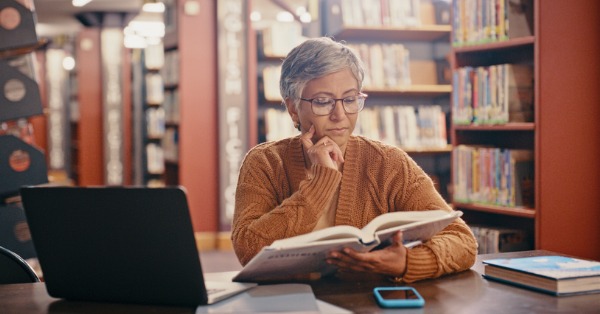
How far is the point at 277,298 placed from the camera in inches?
50.2

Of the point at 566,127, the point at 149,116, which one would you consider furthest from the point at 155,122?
the point at 566,127

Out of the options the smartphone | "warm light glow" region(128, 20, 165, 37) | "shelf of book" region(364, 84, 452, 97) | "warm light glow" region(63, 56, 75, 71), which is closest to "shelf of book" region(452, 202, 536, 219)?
"shelf of book" region(364, 84, 452, 97)

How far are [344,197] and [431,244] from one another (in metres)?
0.34

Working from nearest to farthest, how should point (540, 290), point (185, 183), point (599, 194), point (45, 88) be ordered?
point (540, 290)
point (599, 194)
point (185, 183)
point (45, 88)

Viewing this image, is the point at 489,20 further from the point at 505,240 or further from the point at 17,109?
the point at 17,109

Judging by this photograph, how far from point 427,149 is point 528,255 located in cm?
328

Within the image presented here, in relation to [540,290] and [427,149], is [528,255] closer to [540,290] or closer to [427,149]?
[540,290]

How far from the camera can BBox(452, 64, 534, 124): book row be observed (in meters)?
3.41

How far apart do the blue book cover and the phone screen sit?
0.27 m

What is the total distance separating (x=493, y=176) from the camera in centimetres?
352

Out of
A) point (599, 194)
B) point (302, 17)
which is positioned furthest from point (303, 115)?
point (302, 17)

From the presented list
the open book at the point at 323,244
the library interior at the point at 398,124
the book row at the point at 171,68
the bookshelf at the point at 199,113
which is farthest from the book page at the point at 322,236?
the book row at the point at 171,68

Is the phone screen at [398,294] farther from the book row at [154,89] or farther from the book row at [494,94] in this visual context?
the book row at [154,89]

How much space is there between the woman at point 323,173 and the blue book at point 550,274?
13cm
